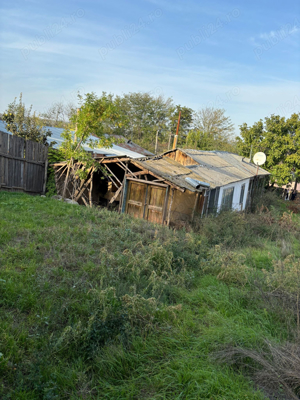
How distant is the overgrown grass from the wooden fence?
12.6 ft

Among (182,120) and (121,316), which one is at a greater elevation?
(182,120)

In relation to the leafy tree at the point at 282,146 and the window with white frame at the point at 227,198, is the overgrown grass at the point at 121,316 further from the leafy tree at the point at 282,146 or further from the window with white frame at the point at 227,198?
the leafy tree at the point at 282,146

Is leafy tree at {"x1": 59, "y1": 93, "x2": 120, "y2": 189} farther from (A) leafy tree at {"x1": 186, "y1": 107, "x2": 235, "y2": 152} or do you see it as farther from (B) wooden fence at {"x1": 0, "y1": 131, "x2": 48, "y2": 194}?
(A) leafy tree at {"x1": 186, "y1": 107, "x2": 235, "y2": 152}

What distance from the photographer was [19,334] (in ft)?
10.8

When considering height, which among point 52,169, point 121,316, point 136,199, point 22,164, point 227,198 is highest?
point 22,164

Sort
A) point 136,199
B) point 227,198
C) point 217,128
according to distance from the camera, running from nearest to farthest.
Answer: point 136,199
point 227,198
point 217,128

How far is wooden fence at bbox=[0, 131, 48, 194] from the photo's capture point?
33.1 feet

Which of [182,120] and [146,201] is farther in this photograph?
[182,120]

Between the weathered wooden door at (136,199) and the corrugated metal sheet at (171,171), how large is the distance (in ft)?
3.25

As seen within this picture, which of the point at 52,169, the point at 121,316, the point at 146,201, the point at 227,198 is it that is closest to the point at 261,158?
the point at 227,198

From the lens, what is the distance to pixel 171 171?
441 inches

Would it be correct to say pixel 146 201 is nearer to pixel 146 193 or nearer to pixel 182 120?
pixel 146 193


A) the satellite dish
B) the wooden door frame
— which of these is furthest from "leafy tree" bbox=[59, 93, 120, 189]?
the satellite dish

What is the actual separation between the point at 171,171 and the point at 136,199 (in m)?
1.90
